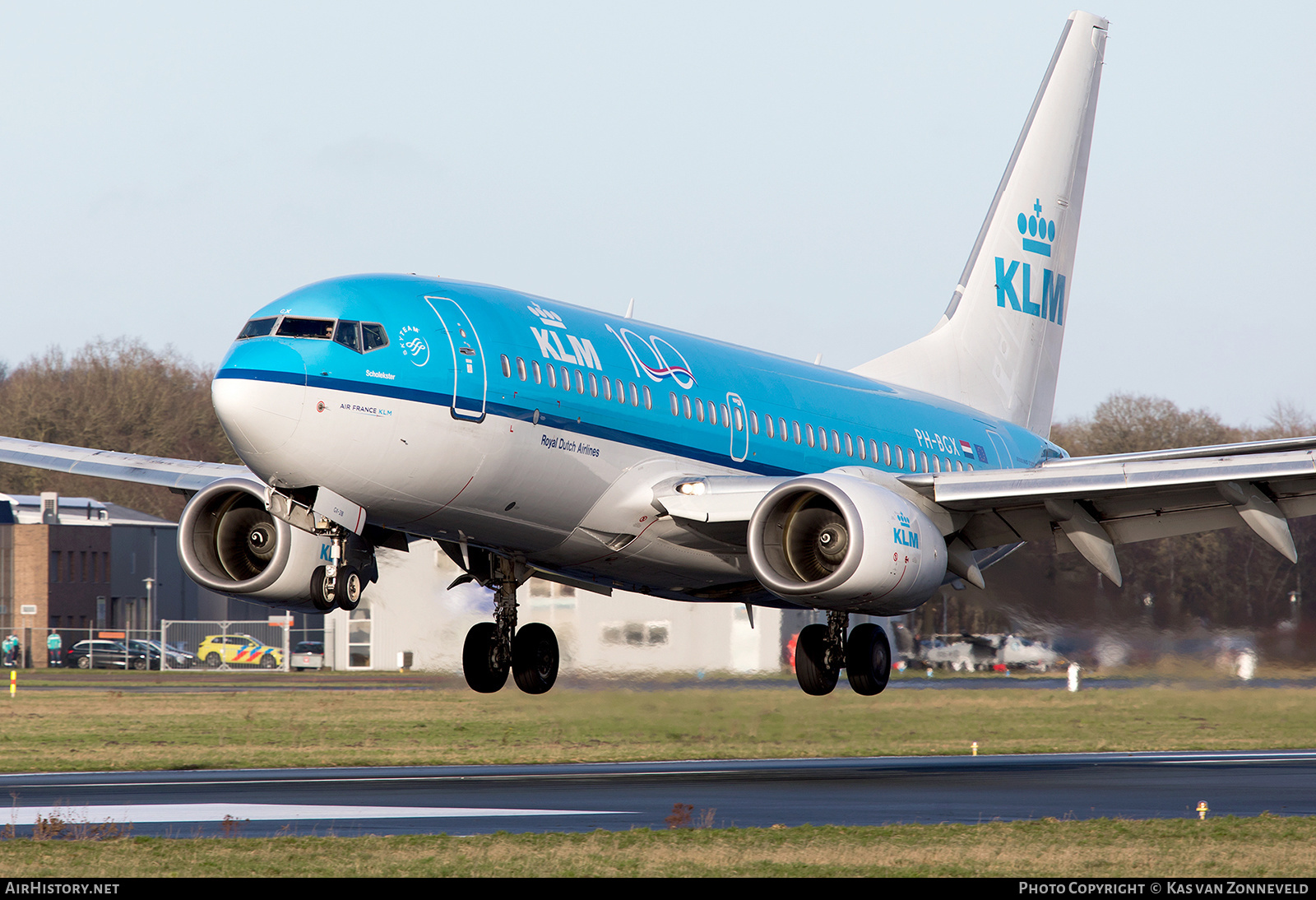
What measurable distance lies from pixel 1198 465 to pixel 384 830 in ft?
42.3

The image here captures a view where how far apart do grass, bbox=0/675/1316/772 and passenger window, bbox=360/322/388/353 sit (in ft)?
44.8

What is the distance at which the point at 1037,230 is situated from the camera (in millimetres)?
38750

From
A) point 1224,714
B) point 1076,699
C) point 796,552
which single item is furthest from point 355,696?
point 796,552

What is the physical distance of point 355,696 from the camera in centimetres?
5419

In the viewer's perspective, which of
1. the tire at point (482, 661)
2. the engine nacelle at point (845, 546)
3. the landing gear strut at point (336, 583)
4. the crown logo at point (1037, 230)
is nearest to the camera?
the landing gear strut at point (336, 583)

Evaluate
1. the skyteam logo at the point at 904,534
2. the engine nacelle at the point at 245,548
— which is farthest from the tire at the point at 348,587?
the skyteam logo at the point at 904,534

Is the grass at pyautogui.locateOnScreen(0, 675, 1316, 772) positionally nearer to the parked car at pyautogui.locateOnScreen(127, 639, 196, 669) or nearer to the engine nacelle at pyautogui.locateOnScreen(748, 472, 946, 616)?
the engine nacelle at pyautogui.locateOnScreen(748, 472, 946, 616)

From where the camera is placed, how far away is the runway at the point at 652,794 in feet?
79.7

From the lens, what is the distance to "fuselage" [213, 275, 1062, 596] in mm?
20609

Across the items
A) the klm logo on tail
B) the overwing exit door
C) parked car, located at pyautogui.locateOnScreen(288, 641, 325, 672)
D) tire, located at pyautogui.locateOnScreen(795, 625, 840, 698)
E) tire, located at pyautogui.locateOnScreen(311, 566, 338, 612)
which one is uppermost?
the klm logo on tail

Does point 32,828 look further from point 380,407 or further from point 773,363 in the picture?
point 773,363

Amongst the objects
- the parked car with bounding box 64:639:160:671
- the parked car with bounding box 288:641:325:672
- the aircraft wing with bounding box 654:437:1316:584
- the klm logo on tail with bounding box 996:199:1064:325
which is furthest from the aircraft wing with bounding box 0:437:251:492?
the parked car with bounding box 64:639:160:671

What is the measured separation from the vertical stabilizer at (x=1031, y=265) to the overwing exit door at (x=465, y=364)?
636 inches

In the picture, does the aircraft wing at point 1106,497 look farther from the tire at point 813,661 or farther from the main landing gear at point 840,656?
the tire at point 813,661
